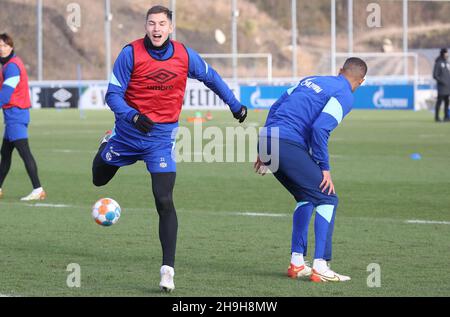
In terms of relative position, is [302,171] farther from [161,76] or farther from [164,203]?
[161,76]

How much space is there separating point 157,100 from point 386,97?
1334 inches

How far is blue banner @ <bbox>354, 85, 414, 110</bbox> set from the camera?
133ft

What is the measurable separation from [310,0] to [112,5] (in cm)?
1806

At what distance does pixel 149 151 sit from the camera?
8.18m

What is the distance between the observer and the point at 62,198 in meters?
14.0

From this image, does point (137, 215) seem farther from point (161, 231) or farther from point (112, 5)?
point (112, 5)

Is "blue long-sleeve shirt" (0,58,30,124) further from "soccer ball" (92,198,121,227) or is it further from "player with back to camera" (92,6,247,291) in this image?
"player with back to camera" (92,6,247,291)

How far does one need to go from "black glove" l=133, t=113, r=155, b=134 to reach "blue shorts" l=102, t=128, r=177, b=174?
0.39 metres

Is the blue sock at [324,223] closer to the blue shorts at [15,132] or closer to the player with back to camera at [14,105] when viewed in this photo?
the player with back to camera at [14,105]

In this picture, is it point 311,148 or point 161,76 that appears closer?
point 161,76

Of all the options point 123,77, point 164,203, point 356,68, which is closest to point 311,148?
point 356,68

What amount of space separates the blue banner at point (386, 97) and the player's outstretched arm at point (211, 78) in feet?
108

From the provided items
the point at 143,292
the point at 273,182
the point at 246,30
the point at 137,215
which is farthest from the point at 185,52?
the point at 246,30

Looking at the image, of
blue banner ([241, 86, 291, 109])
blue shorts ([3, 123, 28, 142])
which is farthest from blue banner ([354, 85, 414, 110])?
blue shorts ([3, 123, 28, 142])
